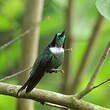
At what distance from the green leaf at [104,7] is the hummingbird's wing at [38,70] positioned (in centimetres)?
33

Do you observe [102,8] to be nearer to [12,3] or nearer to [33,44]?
[33,44]

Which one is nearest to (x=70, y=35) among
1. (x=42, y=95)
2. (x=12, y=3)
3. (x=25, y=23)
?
(x=25, y=23)

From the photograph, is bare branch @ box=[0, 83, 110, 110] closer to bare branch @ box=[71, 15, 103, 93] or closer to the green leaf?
the green leaf

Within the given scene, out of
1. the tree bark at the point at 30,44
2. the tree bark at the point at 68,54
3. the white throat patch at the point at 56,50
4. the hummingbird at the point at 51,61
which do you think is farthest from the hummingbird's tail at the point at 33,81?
the tree bark at the point at 68,54

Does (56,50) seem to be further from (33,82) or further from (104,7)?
(104,7)

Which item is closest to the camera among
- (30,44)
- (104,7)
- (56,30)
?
(104,7)

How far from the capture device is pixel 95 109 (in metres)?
2.05

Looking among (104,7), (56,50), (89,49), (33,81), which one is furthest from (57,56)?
(89,49)

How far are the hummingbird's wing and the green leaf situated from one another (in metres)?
0.33

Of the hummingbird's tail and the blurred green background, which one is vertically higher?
the hummingbird's tail

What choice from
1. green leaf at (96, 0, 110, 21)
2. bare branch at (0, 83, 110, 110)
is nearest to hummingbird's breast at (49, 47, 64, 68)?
bare branch at (0, 83, 110, 110)

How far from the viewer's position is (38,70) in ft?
6.57

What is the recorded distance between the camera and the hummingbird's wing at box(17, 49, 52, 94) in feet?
6.52

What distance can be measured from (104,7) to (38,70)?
400 mm
